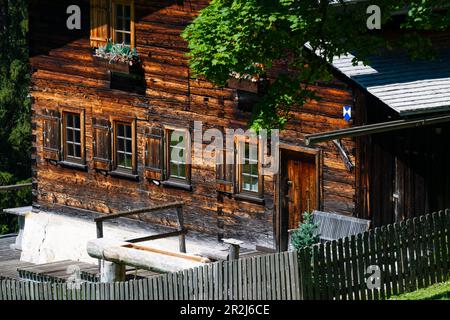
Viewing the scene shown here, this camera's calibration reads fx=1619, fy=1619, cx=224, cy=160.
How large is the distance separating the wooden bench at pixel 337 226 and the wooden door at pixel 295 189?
0.88 metres

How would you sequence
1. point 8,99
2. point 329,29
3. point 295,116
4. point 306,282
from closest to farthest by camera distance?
point 306,282 < point 329,29 < point 295,116 < point 8,99

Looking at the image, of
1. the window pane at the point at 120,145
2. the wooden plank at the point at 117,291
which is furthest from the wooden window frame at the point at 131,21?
the wooden plank at the point at 117,291

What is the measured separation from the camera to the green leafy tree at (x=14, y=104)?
4028 centimetres

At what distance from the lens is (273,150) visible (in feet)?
94.9

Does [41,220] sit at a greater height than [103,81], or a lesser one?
lesser

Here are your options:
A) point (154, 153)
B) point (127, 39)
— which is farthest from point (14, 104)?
point (154, 153)

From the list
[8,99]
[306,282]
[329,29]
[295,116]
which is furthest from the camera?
[8,99]

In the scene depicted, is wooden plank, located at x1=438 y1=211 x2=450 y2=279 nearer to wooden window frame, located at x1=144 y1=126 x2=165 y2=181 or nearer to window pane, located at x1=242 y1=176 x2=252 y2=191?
window pane, located at x1=242 y1=176 x2=252 y2=191

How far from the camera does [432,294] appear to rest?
24109 mm

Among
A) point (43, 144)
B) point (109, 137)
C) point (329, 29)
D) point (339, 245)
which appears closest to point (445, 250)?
point (339, 245)

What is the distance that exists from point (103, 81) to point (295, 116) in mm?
5387

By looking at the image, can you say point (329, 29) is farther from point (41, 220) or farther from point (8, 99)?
point (8, 99)

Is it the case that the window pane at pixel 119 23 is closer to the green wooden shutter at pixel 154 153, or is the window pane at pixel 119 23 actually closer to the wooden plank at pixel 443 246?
the green wooden shutter at pixel 154 153

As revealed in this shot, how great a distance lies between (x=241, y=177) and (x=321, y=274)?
5974mm
